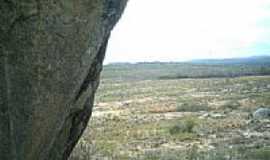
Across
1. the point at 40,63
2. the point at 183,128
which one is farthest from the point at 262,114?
the point at 40,63

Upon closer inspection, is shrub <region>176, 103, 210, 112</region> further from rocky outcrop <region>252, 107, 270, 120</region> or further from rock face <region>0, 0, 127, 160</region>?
rock face <region>0, 0, 127, 160</region>

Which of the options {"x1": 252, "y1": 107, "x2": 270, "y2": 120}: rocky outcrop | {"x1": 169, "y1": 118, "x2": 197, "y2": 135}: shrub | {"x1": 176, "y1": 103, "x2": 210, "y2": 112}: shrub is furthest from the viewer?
{"x1": 176, "y1": 103, "x2": 210, "y2": 112}: shrub


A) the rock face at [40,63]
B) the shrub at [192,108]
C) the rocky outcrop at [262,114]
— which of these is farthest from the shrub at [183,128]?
the rock face at [40,63]

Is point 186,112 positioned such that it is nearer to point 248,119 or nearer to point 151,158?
point 248,119

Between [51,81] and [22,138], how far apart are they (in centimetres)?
74

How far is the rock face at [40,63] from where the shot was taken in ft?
20.2

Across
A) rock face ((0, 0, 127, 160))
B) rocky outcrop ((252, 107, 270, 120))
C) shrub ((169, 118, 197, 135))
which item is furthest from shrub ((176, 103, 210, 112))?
rock face ((0, 0, 127, 160))

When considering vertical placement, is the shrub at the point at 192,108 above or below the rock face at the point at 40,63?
below

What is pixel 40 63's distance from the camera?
6316 millimetres

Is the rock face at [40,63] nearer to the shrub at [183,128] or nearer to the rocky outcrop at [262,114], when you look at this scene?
the shrub at [183,128]

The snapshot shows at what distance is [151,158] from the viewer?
18594mm

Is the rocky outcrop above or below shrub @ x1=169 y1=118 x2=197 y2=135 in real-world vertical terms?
above

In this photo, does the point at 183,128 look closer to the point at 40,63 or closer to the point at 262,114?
the point at 262,114

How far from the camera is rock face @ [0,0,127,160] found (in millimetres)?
6164
